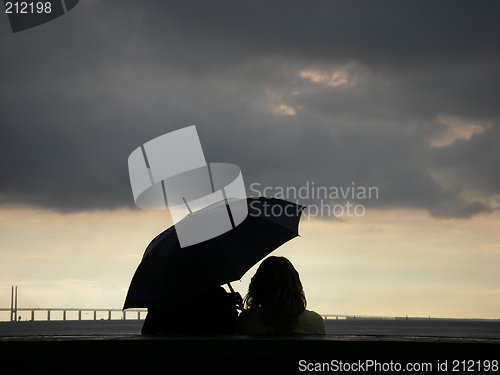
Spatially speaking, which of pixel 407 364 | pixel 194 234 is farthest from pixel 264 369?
pixel 194 234

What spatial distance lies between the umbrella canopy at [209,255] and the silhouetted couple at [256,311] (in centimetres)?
11

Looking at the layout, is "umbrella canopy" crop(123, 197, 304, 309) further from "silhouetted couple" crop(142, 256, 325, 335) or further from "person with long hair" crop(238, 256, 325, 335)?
"person with long hair" crop(238, 256, 325, 335)

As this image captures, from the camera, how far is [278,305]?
3.62 meters

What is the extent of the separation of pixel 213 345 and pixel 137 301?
2.30m

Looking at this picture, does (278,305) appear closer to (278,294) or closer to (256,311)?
(278,294)

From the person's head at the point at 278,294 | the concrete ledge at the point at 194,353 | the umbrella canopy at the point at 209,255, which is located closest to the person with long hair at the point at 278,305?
the person's head at the point at 278,294

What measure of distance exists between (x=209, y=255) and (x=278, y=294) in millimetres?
1026

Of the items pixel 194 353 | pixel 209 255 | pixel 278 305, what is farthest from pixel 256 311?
pixel 194 353

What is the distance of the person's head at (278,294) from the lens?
11.8ft

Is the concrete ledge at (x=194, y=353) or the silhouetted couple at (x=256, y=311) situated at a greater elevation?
the silhouetted couple at (x=256, y=311)

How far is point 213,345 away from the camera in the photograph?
234 cm

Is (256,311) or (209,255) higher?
(209,255)

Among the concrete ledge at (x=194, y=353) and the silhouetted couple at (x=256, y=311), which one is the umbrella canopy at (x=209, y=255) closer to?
the silhouetted couple at (x=256, y=311)

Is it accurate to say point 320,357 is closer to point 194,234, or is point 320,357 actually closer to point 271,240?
point 194,234
